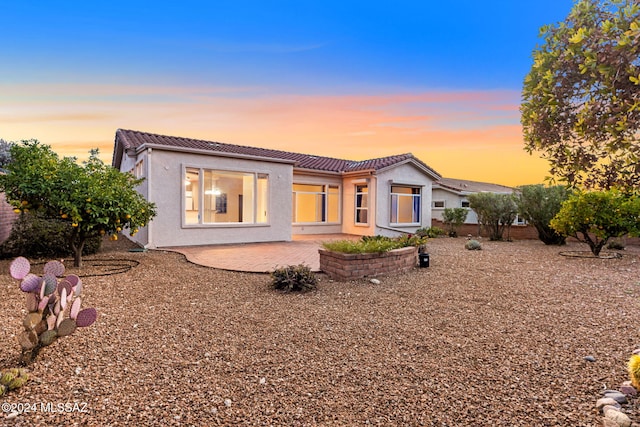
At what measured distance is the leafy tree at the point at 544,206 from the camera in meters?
14.2

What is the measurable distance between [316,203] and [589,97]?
49.6 ft

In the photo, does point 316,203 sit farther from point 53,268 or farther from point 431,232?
point 53,268

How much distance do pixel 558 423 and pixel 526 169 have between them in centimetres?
309

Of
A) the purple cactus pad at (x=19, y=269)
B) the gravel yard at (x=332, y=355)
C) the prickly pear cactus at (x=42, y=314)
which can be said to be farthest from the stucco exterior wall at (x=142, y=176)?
the prickly pear cactus at (x=42, y=314)

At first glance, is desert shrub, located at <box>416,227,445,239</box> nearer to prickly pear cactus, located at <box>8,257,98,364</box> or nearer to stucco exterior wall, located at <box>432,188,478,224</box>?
stucco exterior wall, located at <box>432,188,478,224</box>

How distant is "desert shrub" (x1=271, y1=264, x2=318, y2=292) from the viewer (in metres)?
6.10

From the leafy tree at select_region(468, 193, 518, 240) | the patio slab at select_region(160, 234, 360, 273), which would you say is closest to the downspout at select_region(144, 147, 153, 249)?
the patio slab at select_region(160, 234, 360, 273)

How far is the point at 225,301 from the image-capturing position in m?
5.50

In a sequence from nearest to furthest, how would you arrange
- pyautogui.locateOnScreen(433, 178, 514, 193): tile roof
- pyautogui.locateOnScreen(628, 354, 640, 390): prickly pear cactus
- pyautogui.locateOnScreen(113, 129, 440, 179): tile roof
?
pyautogui.locateOnScreen(628, 354, 640, 390): prickly pear cactus
pyautogui.locateOnScreen(113, 129, 440, 179): tile roof
pyautogui.locateOnScreen(433, 178, 514, 193): tile roof

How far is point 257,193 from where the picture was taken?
44.5 feet

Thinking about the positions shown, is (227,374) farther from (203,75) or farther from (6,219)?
(6,219)

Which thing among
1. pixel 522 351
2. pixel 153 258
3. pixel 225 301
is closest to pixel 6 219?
pixel 153 258

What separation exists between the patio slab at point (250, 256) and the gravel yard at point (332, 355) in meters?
1.69

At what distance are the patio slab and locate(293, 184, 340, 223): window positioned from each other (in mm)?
4525
